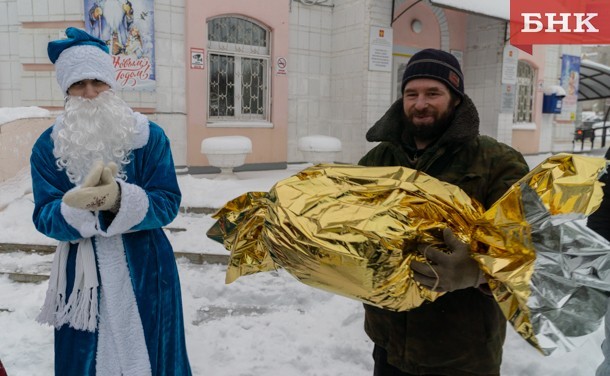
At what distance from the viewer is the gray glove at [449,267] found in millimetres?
1273

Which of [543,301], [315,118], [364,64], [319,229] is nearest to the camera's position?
[543,301]

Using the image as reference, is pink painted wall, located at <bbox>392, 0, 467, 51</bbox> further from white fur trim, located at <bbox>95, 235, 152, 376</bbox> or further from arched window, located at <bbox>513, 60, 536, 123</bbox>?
white fur trim, located at <bbox>95, 235, 152, 376</bbox>

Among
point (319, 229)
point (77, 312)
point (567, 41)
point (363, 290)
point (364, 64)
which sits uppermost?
point (567, 41)

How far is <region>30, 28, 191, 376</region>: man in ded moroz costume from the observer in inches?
71.9

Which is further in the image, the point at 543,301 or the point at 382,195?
the point at 382,195

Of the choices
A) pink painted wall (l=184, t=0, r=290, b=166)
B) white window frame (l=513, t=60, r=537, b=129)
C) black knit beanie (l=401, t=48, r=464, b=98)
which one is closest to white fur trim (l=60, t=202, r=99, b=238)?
black knit beanie (l=401, t=48, r=464, b=98)

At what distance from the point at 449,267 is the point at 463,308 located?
16.3 inches

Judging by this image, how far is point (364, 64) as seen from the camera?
343 inches

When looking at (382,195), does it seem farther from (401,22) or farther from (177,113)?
(401,22)

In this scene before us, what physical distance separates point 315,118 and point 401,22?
9.74 ft

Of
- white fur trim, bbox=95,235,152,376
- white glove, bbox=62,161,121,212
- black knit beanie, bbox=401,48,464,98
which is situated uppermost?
black knit beanie, bbox=401,48,464,98

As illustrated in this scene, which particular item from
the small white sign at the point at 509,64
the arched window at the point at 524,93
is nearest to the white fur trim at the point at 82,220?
the small white sign at the point at 509,64

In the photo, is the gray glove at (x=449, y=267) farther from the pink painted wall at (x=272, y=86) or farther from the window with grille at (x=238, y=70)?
the window with grille at (x=238, y=70)

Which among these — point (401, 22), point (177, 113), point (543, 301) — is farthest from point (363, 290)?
point (401, 22)
